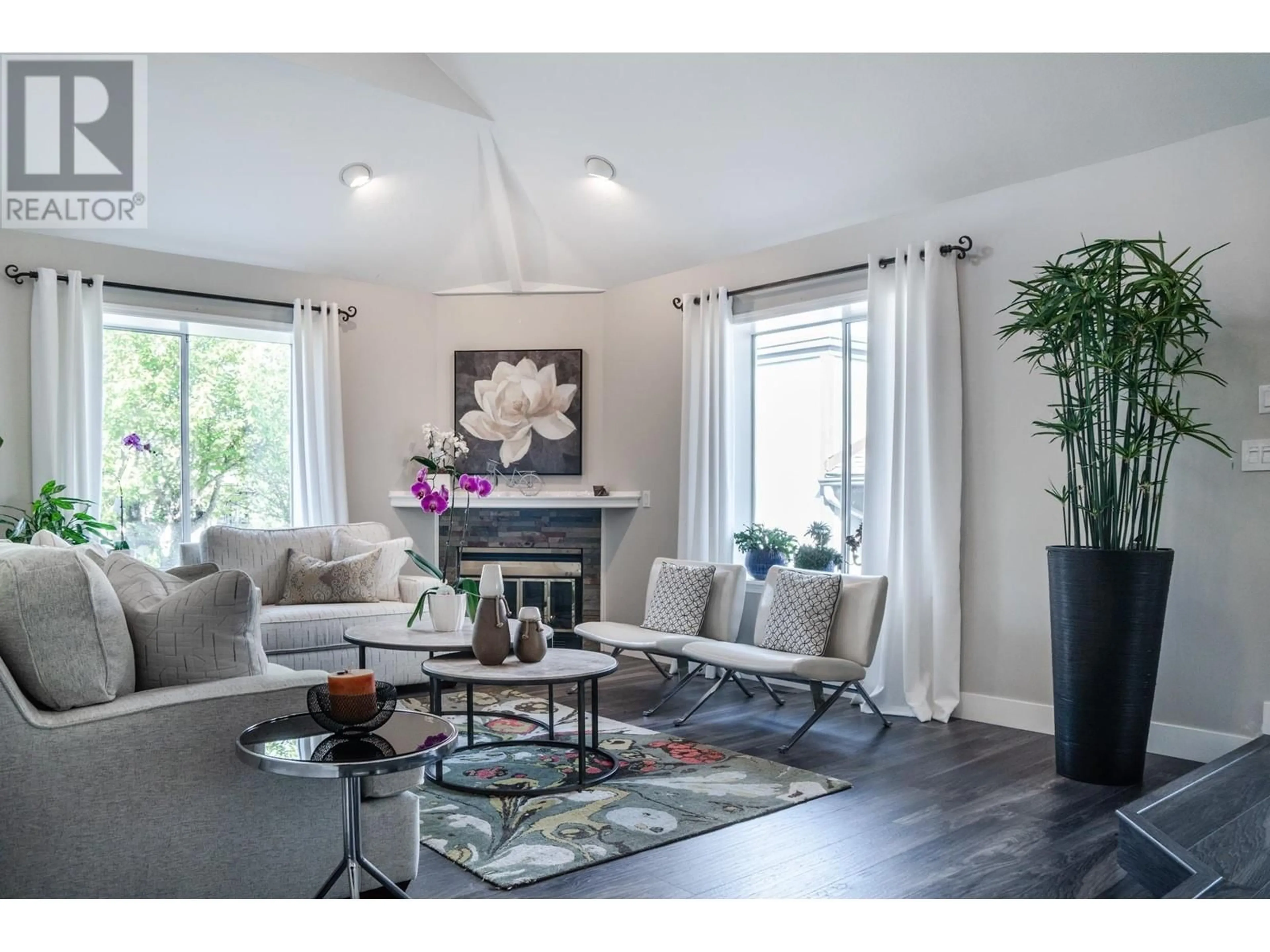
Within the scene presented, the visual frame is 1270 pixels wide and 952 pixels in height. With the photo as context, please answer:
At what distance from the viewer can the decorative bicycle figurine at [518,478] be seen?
682cm

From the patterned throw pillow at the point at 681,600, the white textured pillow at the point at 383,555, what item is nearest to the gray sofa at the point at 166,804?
the patterned throw pillow at the point at 681,600

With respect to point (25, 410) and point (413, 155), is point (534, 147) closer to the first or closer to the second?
point (413, 155)

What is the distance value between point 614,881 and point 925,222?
12.2 ft

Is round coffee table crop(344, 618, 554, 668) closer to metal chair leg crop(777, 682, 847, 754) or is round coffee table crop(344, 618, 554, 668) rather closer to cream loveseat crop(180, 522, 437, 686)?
cream loveseat crop(180, 522, 437, 686)

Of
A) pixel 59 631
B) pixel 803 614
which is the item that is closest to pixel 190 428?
pixel 803 614

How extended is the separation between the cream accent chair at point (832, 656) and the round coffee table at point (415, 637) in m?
0.85

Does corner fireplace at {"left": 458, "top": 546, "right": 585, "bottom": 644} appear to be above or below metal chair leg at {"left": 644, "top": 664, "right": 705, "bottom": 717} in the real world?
above

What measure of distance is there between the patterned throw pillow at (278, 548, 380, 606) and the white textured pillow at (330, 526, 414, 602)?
0.06m

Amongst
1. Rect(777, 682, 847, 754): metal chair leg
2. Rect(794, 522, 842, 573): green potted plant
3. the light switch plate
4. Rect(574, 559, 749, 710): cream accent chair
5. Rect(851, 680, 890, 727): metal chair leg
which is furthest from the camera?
Rect(794, 522, 842, 573): green potted plant

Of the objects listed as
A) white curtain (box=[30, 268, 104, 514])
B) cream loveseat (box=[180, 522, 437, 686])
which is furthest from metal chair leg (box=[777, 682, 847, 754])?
white curtain (box=[30, 268, 104, 514])

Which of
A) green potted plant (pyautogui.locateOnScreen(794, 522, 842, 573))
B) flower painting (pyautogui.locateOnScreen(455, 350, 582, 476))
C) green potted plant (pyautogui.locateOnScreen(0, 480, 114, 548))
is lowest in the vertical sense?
green potted plant (pyautogui.locateOnScreen(794, 522, 842, 573))

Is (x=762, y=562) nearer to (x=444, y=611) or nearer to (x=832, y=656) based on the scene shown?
(x=832, y=656)

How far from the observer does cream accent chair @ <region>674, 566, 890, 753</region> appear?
4.25 metres
